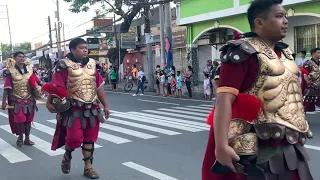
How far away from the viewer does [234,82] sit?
2.44 metres

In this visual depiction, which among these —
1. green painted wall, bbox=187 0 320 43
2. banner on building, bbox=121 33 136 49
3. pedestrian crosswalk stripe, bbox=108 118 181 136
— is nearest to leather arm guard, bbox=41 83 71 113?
pedestrian crosswalk stripe, bbox=108 118 181 136

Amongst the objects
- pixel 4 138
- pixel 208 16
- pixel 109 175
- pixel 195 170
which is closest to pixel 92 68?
pixel 109 175

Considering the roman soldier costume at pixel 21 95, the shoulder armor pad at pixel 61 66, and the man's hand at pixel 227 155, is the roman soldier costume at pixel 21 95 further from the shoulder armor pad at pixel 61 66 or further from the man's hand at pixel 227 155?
the man's hand at pixel 227 155

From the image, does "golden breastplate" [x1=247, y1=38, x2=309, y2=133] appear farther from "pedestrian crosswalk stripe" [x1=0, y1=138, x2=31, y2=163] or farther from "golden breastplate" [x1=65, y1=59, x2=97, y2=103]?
"pedestrian crosswalk stripe" [x1=0, y1=138, x2=31, y2=163]

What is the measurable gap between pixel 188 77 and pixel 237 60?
15.2 metres

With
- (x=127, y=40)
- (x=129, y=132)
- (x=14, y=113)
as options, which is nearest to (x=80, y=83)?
(x=14, y=113)

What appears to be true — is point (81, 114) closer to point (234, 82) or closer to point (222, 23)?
point (234, 82)

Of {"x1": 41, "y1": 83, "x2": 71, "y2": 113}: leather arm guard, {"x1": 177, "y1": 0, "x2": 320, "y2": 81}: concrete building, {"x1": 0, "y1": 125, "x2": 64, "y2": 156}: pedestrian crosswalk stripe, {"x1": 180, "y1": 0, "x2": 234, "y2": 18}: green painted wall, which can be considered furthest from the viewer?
{"x1": 180, "y1": 0, "x2": 234, "y2": 18}: green painted wall

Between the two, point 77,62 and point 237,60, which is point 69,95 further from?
point 237,60

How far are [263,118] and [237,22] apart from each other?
684 inches

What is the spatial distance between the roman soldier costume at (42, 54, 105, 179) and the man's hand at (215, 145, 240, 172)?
10.4 feet

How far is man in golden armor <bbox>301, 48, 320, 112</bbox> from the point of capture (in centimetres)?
870

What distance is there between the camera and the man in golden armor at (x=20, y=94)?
7945mm

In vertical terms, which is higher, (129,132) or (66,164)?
(66,164)
